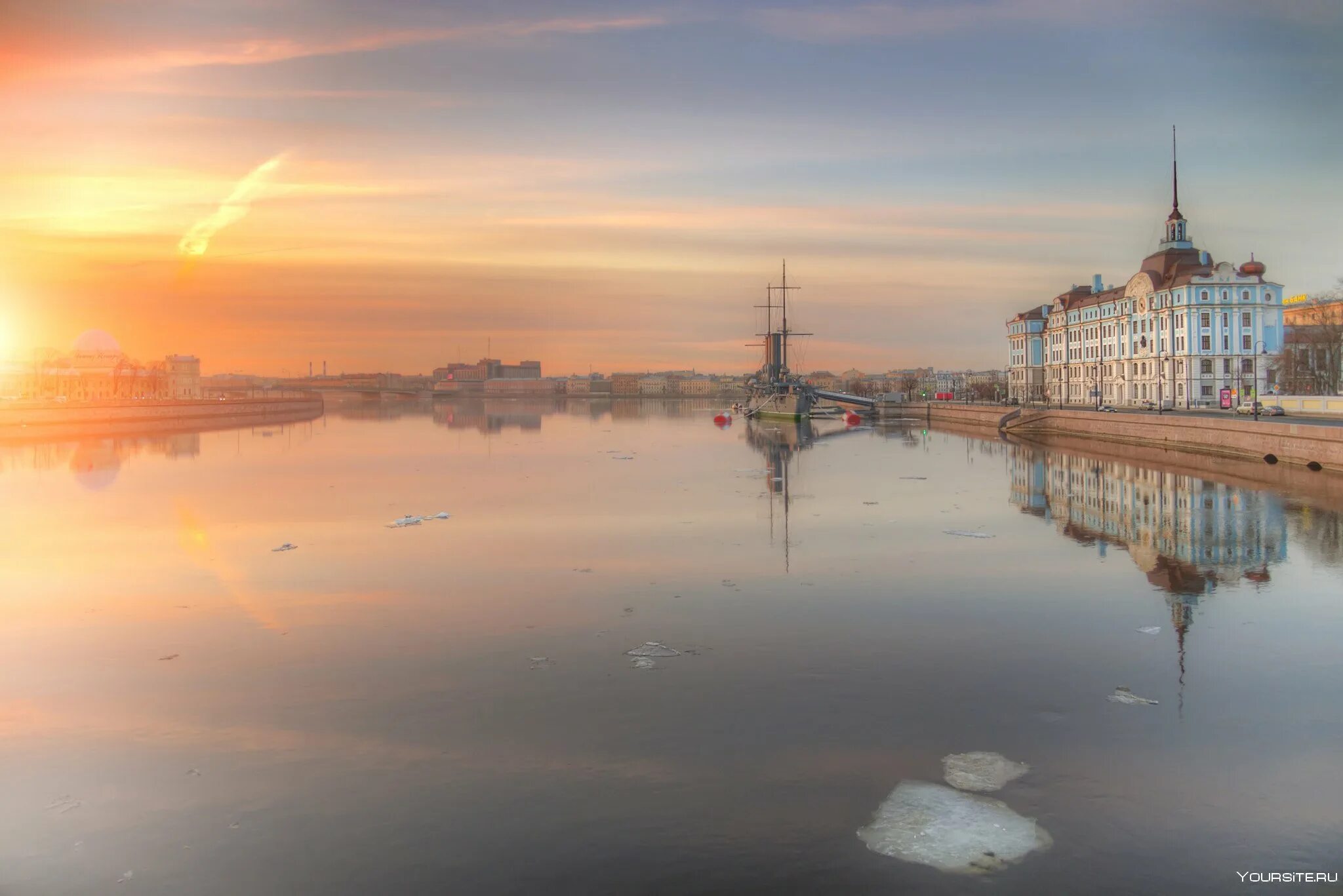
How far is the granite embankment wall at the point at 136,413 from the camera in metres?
78.0

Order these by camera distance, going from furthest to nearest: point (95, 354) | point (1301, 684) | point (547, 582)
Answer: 1. point (95, 354)
2. point (547, 582)
3. point (1301, 684)

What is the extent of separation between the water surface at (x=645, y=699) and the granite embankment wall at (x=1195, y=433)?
48.1ft

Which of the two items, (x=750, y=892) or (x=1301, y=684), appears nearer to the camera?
(x=750, y=892)

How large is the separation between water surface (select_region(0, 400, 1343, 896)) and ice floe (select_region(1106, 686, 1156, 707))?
6.1 inches

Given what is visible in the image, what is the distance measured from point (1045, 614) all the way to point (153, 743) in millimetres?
12083

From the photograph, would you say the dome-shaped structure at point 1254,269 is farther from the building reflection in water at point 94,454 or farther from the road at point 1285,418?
the building reflection in water at point 94,454

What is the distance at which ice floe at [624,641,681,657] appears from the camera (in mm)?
12609

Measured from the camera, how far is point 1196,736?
963cm

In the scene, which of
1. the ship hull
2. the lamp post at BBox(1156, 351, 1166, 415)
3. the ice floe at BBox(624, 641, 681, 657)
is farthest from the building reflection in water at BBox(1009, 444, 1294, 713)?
the ship hull

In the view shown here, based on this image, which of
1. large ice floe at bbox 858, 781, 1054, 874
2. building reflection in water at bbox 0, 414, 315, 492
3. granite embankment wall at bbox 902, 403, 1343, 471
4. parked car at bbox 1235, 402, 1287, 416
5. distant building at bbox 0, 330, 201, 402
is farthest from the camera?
distant building at bbox 0, 330, 201, 402

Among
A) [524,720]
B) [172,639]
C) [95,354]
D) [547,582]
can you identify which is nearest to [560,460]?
[547,582]

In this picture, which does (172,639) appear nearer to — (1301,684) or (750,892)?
(750,892)

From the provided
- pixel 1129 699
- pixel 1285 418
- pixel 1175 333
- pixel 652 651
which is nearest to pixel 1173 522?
pixel 1129 699

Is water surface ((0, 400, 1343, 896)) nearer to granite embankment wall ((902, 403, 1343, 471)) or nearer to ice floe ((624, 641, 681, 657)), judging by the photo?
ice floe ((624, 641, 681, 657))
